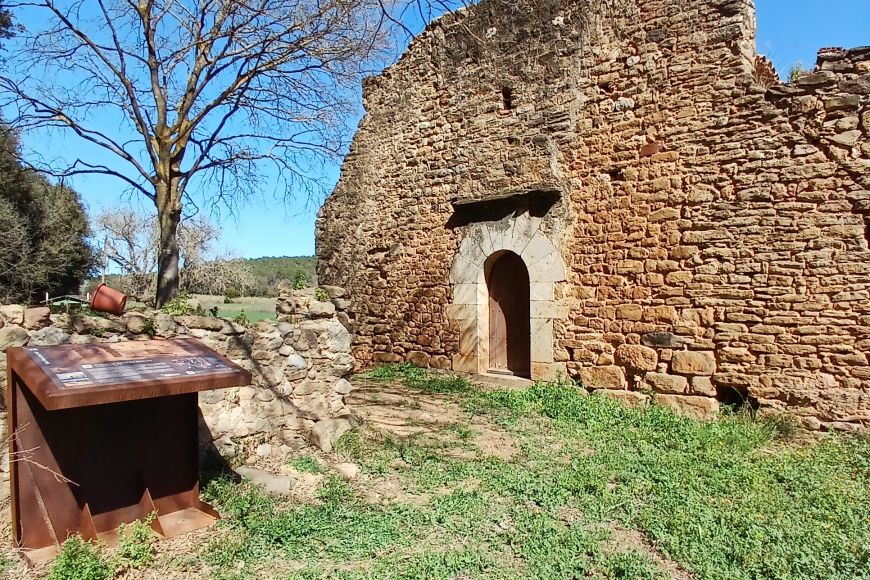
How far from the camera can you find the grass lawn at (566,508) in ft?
10.7

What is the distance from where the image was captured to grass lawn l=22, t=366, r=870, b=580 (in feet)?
10.7

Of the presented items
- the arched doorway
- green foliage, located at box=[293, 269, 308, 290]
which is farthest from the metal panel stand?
the arched doorway

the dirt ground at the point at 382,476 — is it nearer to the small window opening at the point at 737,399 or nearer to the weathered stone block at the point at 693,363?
the weathered stone block at the point at 693,363

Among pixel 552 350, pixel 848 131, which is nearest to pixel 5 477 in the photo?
Result: pixel 552 350

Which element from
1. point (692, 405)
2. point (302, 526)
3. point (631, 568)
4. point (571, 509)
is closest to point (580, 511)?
point (571, 509)

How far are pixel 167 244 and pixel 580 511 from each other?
5914 mm

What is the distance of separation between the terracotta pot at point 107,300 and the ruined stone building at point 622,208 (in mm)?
4704

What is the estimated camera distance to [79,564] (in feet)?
9.47

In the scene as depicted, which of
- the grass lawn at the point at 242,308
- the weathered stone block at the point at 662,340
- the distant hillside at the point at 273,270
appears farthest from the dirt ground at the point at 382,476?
the distant hillside at the point at 273,270

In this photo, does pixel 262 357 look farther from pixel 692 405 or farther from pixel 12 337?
pixel 692 405

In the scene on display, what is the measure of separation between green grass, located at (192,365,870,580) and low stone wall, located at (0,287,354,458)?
416 mm

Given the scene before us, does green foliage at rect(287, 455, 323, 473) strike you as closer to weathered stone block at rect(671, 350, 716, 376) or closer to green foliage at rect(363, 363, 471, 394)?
green foliage at rect(363, 363, 471, 394)

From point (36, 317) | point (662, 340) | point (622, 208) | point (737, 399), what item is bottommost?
point (737, 399)

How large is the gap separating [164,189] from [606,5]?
19.4 ft
